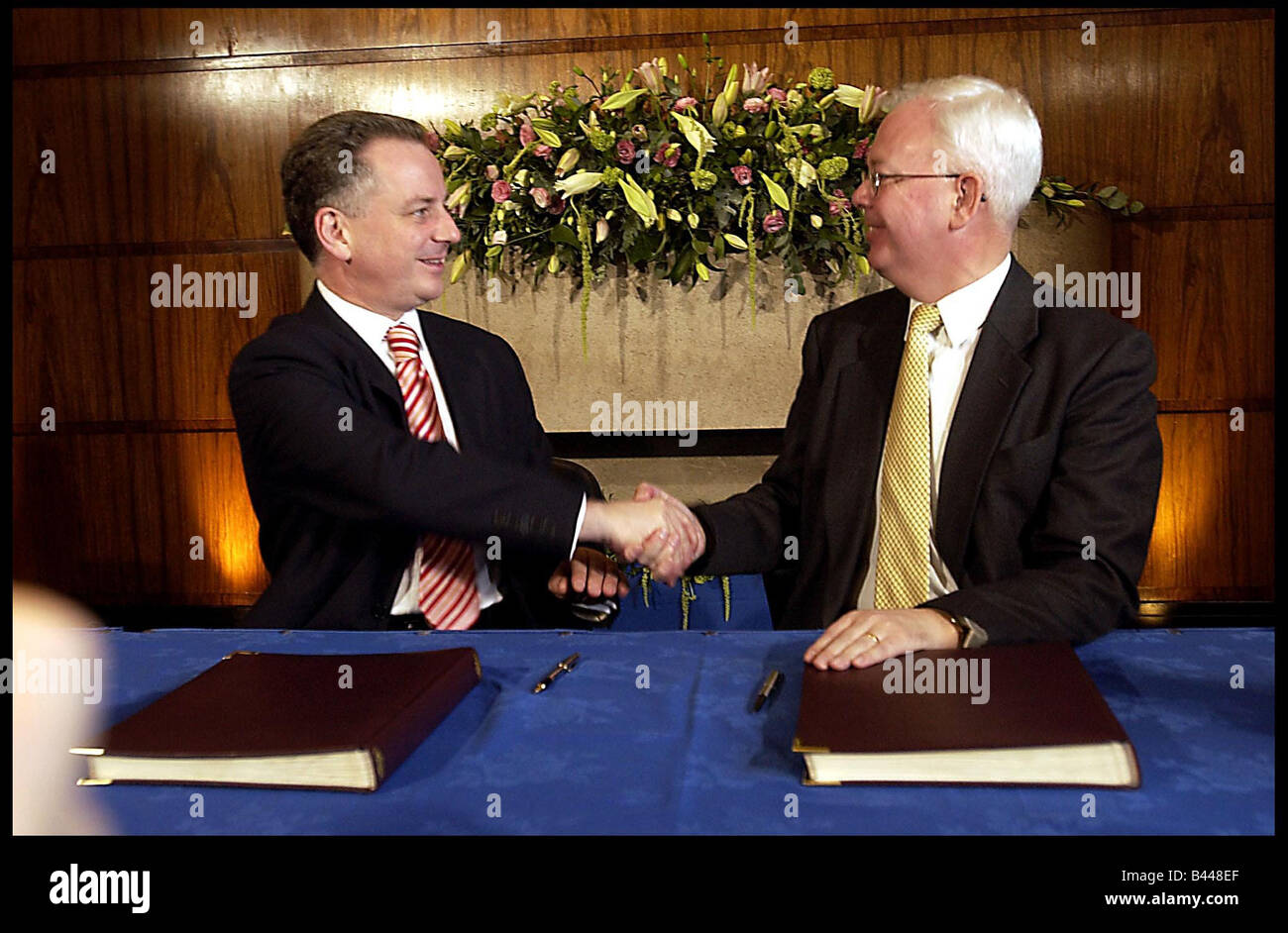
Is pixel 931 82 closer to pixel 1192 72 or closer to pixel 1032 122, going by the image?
pixel 1032 122

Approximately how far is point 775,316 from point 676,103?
0.89 meters

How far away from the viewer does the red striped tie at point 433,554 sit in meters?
2.16

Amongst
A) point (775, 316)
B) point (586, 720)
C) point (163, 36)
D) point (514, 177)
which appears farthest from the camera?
point (163, 36)

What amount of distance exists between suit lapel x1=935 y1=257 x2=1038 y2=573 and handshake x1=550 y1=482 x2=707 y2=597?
0.50m

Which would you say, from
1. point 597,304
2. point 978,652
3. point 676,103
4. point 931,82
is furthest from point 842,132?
point 978,652

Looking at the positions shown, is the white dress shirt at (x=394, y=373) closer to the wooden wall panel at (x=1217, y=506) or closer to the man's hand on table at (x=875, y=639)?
the man's hand on table at (x=875, y=639)

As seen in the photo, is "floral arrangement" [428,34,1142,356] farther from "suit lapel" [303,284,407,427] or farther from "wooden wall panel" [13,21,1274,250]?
"suit lapel" [303,284,407,427]

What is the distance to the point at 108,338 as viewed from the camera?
199 inches

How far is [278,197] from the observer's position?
4.86m

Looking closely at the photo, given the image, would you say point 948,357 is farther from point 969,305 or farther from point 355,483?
point 355,483

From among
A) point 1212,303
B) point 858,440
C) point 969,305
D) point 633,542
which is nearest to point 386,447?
point 633,542
